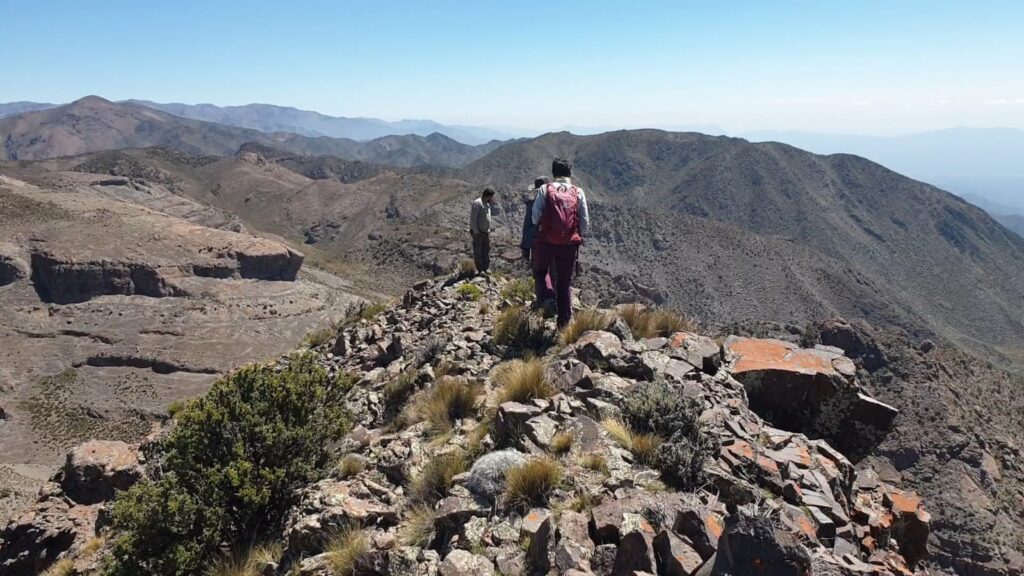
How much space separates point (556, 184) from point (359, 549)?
520 cm

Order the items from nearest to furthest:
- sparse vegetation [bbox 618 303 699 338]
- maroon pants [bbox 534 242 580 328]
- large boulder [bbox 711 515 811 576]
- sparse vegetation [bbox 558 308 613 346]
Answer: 1. large boulder [bbox 711 515 811 576]
2. maroon pants [bbox 534 242 580 328]
3. sparse vegetation [bbox 558 308 613 346]
4. sparse vegetation [bbox 618 303 699 338]

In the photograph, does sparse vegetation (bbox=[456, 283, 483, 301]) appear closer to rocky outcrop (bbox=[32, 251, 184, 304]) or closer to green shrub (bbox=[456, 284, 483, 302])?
green shrub (bbox=[456, 284, 483, 302])

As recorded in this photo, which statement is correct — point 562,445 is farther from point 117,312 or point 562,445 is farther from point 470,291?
point 117,312

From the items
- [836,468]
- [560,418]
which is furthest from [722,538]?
[836,468]

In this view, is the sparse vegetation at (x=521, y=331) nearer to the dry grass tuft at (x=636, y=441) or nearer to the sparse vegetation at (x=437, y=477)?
the dry grass tuft at (x=636, y=441)

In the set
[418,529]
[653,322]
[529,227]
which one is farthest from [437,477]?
[653,322]

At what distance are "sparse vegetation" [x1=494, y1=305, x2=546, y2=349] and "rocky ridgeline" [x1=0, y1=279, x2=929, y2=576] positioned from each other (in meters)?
0.21

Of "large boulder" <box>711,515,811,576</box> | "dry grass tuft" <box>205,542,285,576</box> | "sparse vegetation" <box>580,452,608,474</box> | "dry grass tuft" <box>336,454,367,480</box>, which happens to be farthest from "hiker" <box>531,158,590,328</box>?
"dry grass tuft" <box>205,542,285,576</box>

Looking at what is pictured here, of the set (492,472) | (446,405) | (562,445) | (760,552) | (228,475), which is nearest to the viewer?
(760,552)

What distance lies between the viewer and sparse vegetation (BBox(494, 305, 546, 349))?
8594mm

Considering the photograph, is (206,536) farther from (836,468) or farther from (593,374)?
(836,468)

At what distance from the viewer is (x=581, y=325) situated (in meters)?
8.24

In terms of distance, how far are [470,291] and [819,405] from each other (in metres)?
7.22

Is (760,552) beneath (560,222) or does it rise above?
beneath
